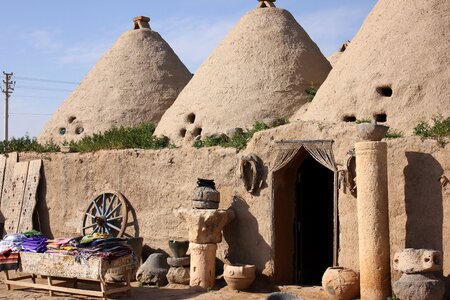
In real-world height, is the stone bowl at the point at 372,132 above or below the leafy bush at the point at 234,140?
below

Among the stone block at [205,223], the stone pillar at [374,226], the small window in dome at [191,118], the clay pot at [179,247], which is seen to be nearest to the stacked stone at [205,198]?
the stone block at [205,223]

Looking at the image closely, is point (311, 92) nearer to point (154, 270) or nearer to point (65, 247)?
point (154, 270)

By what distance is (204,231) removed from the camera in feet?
33.4

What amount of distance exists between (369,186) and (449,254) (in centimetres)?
137

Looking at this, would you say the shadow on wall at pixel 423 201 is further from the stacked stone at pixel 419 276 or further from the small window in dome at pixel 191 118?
the small window in dome at pixel 191 118

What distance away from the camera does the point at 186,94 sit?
15273 mm

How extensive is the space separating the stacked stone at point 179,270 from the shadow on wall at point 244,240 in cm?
71

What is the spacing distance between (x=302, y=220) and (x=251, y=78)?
4325mm

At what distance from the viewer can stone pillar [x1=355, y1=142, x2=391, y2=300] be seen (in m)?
8.58

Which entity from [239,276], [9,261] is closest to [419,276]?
[239,276]

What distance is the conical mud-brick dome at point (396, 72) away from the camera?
10.6 meters

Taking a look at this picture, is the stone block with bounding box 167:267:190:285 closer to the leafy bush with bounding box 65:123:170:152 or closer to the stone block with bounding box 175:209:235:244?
the stone block with bounding box 175:209:235:244

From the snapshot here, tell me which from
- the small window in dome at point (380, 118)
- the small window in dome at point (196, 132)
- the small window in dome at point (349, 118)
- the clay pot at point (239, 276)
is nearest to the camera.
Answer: the clay pot at point (239, 276)

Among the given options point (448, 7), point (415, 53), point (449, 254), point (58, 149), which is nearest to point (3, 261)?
point (58, 149)
